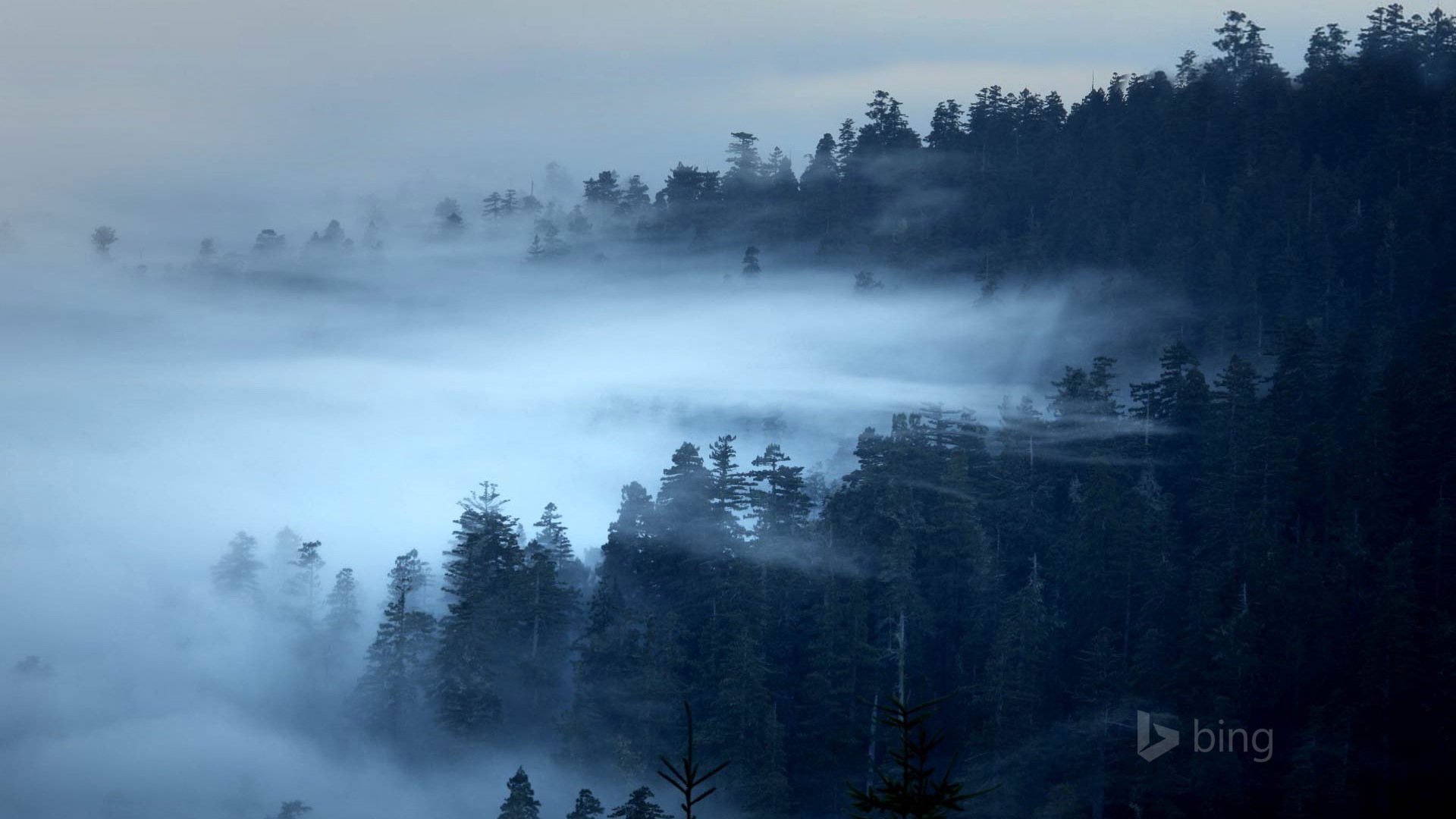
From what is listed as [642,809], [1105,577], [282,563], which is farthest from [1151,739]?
[282,563]

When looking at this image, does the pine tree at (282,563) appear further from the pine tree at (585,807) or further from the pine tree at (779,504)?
the pine tree at (585,807)

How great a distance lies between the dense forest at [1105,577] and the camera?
205ft

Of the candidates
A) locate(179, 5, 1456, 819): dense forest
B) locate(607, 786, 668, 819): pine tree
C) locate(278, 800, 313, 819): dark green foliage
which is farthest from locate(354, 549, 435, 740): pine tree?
locate(607, 786, 668, 819): pine tree

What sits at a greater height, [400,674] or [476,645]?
[476,645]

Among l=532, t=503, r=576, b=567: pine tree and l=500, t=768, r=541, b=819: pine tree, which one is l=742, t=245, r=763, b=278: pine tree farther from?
l=500, t=768, r=541, b=819: pine tree

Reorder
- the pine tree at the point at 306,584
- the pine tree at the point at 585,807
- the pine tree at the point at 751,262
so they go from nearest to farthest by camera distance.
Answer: the pine tree at the point at 585,807 < the pine tree at the point at 306,584 < the pine tree at the point at 751,262

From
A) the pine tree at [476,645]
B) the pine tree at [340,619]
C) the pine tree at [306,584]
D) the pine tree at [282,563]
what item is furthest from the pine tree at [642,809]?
the pine tree at [282,563]

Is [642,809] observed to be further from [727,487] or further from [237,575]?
[237,575]

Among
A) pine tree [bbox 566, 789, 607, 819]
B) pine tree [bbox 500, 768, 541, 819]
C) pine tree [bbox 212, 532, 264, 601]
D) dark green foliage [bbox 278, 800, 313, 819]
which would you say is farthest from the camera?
pine tree [bbox 212, 532, 264, 601]

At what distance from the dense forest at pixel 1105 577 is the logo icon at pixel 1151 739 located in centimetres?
37

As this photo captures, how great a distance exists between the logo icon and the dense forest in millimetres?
369

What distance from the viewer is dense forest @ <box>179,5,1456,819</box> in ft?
205

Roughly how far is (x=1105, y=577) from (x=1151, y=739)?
10587 millimetres

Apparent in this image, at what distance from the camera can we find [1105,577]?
7131 cm
